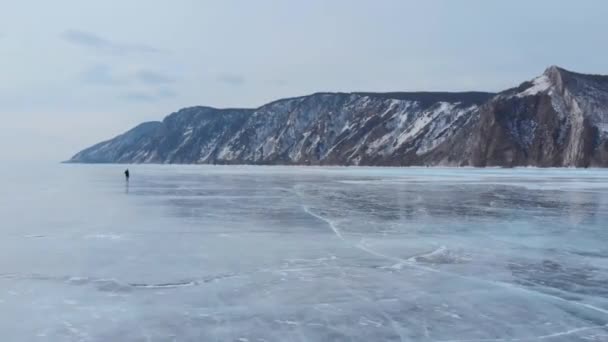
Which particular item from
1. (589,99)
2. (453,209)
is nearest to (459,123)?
(589,99)

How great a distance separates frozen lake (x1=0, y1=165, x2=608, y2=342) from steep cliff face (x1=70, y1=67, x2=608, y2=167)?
92942mm

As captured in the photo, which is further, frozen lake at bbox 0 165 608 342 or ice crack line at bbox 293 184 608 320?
ice crack line at bbox 293 184 608 320

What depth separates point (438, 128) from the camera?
136m

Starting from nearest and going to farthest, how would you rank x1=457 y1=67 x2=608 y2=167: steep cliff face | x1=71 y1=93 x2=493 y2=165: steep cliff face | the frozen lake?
the frozen lake, x1=457 y1=67 x2=608 y2=167: steep cliff face, x1=71 y1=93 x2=493 y2=165: steep cliff face

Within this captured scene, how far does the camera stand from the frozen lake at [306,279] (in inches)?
220

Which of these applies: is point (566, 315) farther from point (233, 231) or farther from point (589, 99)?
point (589, 99)

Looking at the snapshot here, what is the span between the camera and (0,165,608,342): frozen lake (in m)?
5.59

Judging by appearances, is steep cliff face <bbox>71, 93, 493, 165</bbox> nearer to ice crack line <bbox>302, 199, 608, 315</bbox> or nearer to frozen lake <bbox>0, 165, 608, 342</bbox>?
frozen lake <bbox>0, 165, 608, 342</bbox>

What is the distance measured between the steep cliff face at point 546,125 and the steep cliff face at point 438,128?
0.18 meters

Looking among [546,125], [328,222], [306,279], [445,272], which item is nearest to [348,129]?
[546,125]

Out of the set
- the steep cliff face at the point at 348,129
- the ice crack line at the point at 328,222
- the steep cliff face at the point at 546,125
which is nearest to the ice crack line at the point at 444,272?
the ice crack line at the point at 328,222

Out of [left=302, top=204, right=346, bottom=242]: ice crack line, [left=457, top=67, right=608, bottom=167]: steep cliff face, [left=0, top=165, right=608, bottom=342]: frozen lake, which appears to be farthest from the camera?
[left=457, top=67, right=608, bottom=167]: steep cliff face

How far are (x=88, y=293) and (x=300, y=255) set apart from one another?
387 centimetres

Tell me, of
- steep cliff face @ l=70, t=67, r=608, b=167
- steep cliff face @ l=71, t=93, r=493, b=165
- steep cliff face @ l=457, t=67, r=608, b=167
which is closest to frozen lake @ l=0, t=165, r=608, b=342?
steep cliff face @ l=457, t=67, r=608, b=167
